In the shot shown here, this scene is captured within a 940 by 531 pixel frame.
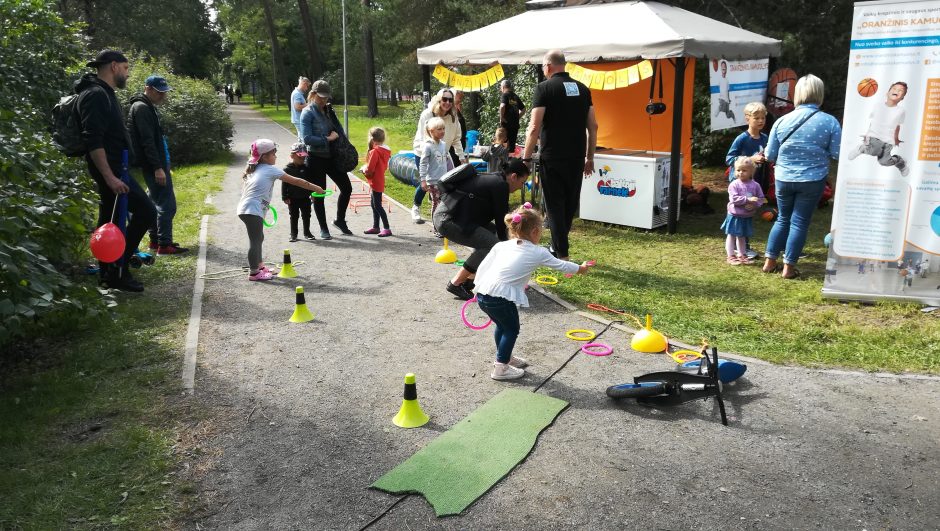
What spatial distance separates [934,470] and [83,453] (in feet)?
15.9

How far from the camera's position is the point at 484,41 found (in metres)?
11.7

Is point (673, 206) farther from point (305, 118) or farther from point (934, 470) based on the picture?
point (934, 470)

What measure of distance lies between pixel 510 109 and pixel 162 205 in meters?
7.53

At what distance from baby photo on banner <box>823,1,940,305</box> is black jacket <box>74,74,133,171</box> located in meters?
7.04

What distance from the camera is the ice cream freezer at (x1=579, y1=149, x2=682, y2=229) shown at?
10.4 m

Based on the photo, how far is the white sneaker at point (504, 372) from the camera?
5277 millimetres

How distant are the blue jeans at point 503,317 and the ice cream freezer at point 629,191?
5.84m

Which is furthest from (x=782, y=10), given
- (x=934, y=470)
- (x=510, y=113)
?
(x=934, y=470)

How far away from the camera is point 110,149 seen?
7332 mm

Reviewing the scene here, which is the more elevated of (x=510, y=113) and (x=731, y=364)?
(x=510, y=113)

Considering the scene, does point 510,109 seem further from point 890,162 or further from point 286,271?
point 890,162

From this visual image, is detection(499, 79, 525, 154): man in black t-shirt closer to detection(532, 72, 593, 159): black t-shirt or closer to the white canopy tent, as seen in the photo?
the white canopy tent

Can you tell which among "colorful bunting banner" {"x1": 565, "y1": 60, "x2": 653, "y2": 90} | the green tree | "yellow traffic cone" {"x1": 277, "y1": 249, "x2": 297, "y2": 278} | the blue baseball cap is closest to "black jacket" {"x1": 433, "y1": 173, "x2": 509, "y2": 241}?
"yellow traffic cone" {"x1": 277, "y1": 249, "x2": 297, "y2": 278}

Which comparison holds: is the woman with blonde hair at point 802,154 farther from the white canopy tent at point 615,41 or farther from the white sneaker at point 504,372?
the white sneaker at point 504,372
